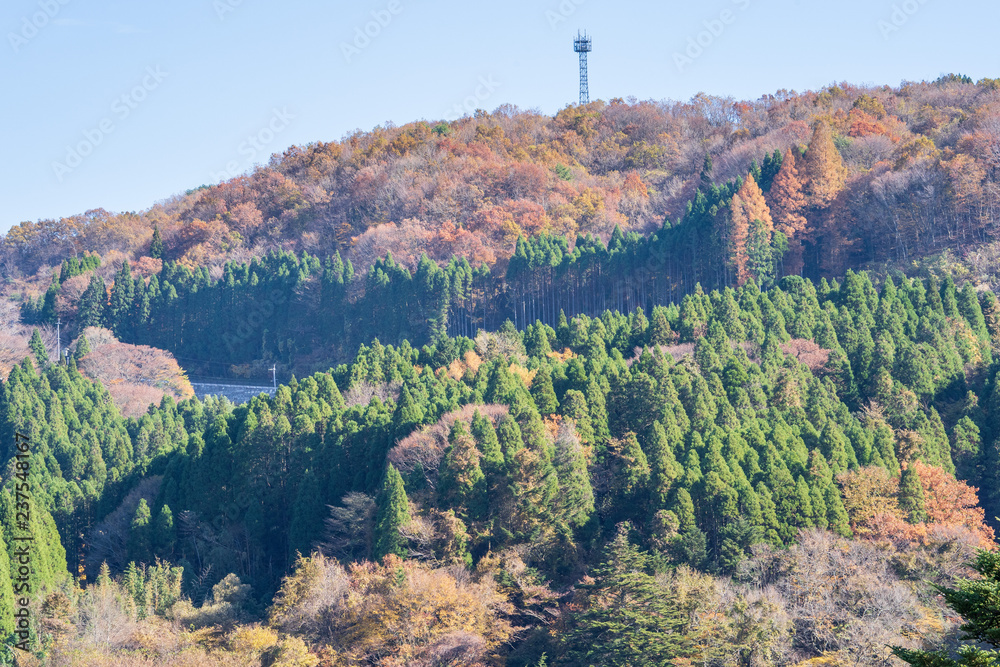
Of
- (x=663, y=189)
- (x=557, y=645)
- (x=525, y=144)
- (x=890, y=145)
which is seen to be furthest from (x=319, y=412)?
(x=525, y=144)

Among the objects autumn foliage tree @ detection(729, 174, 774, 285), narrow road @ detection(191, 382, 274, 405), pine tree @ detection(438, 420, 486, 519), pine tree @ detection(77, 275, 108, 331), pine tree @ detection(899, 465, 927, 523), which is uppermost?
autumn foliage tree @ detection(729, 174, 774, 285)

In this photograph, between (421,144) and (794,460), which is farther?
(421,144)

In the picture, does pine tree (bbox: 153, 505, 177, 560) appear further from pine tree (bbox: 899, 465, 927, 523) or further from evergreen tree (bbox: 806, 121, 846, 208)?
evergreen tree (bbox: 806, 121, 846, 208)

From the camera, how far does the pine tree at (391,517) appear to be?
120 ft

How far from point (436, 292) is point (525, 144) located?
89.7ft

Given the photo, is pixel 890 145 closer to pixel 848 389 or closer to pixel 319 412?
pixel 848 389

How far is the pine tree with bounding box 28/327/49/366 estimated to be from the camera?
73562mm

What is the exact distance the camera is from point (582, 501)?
124ft

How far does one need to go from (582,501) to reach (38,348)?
1874 inches

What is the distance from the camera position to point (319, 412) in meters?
47.3

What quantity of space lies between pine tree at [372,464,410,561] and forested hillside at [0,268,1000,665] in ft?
0.29

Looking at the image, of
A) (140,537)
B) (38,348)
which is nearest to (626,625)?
(140,537)

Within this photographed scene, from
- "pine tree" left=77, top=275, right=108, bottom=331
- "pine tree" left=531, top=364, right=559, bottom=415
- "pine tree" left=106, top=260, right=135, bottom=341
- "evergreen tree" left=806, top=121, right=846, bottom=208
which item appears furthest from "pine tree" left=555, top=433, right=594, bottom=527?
"pine tree" left=77, top=275, right=108, bottom=331

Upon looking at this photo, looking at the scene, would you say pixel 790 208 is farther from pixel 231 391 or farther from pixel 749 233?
pixel 231 391
